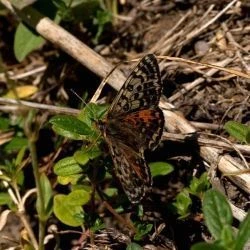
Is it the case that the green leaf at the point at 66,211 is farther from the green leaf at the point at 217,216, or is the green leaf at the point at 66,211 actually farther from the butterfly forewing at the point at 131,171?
the green leaf at the point at 217,216

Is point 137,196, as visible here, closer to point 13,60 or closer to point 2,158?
point 2,158

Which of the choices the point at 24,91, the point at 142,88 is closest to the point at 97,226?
the point at 142,88

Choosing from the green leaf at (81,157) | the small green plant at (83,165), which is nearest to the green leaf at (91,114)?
the small green plant at (83,165)

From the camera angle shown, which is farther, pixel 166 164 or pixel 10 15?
pixel 10 15

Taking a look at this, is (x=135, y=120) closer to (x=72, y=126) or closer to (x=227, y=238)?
(x=72, y=126)

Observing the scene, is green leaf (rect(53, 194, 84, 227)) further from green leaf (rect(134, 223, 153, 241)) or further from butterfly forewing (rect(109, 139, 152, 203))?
butterfly forewing (rect(109, 139, 152, 203))

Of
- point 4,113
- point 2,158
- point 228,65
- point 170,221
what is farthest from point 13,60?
point 170,221
